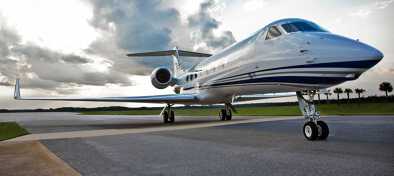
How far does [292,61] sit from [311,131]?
184 centimetres

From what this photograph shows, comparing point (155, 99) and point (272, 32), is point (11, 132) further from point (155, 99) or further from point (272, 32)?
point (272, 32)

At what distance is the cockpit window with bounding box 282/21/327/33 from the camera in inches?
328

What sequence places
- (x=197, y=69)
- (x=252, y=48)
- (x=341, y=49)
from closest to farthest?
1. (x=341, y=49)
2. (x=252, y=48)
3. (x=197, y=69)

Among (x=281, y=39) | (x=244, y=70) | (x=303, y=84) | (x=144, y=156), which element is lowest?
(x=144, y=156)

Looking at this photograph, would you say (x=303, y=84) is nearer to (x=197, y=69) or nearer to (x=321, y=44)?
(x=321, y=44)

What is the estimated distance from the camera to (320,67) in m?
7.21

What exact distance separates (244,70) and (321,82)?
143 inches

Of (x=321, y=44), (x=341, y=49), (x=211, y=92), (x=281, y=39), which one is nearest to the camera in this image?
(x=341, y=49)

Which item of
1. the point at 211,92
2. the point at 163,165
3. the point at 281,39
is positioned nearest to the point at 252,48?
the point at 281,39

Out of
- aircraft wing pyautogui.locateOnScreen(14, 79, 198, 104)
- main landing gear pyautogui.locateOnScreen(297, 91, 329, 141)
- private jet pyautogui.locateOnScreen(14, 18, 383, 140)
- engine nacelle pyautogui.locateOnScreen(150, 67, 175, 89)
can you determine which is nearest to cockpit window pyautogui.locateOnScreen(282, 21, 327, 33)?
private jet pyautogui.locateOnScreen(14, 18, 383, 140)

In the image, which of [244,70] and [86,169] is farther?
[244,70]

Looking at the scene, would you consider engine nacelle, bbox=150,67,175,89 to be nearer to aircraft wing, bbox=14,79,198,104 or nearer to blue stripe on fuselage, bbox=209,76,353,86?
aircraft wing, bbox=14,79,198,104

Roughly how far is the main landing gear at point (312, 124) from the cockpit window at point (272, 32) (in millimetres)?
2019

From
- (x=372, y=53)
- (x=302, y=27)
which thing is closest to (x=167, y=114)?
(x=302, y=27)
